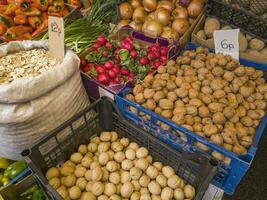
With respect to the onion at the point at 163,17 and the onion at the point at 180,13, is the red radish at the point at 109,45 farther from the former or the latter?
the onion at the point at 180,13

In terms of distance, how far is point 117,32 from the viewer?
1756 mm

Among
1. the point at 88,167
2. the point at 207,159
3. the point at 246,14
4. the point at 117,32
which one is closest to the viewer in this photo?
the point at 207,159

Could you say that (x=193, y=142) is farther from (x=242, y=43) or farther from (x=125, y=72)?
(x=242, y=43)

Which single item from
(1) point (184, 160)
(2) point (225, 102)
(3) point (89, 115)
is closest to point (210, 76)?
(2) point (225, 102)

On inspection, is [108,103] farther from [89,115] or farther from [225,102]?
[225,102]

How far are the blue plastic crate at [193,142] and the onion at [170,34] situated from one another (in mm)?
553

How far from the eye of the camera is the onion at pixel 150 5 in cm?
190

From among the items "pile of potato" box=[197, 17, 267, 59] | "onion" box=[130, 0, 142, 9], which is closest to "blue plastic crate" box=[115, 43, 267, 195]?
"pile of potato" box=[197, 17, 267, 59]

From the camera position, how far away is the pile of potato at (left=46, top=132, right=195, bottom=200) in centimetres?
111

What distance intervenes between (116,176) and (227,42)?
36.6 inches

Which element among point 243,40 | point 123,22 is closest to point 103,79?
→ point 123,22

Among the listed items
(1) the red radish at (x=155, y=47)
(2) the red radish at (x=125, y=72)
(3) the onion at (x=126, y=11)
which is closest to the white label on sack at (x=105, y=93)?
(2) the red radish at (x=125, y=72)

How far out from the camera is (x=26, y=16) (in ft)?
6.43

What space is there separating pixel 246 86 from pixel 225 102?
17 cm
